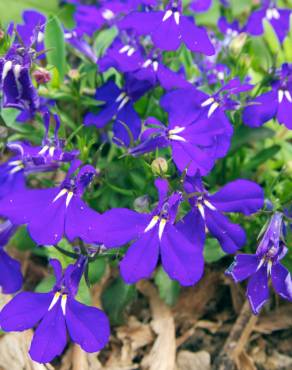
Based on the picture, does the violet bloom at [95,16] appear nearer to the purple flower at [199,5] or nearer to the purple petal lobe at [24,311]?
the purple flower at [199,5]

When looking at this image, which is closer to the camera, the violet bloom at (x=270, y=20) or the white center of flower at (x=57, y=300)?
the white center of flower at (x=57, y=300)

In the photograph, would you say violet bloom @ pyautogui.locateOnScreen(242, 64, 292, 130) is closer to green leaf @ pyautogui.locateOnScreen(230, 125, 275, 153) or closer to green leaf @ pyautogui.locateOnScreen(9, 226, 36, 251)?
green leaf @ pyautogui.locateOnScreen(230, 125, 275, 153)

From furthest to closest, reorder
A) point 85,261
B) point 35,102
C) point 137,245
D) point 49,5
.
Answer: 1. point 49,5
2. point 35,102
3. point 85,261
4. point 137,245

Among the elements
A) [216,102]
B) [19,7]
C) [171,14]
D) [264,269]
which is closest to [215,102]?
[216,102]

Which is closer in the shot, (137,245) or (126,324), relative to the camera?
(137,245)

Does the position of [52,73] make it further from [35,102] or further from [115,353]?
[115,353]

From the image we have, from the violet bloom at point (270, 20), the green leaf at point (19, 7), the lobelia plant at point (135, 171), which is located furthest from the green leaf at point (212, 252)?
the green leaf at point (19, 7)

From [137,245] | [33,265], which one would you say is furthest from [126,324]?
[137,245]
